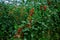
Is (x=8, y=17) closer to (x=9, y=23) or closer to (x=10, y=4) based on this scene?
(x=9, y=23)

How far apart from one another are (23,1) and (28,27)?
3.47ft

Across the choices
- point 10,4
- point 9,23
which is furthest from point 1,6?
point 9,23

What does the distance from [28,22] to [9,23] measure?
70 centimetres

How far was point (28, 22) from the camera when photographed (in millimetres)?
3756

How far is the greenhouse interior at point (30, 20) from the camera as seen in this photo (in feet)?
12.4

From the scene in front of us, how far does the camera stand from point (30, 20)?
12.5ft

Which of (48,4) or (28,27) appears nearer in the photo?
(28,27)

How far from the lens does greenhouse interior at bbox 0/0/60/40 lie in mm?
3766

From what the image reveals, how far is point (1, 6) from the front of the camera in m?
4.62

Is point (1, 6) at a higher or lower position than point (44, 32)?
higher

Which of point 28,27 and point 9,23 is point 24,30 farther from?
point 9,23

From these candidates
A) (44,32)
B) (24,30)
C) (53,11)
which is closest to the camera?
(24,30)

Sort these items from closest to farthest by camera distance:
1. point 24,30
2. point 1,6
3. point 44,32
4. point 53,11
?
point 24,30 → point 44,32 → point 53,11 → point 1,6

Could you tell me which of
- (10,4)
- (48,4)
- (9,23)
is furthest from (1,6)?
(48,4)
